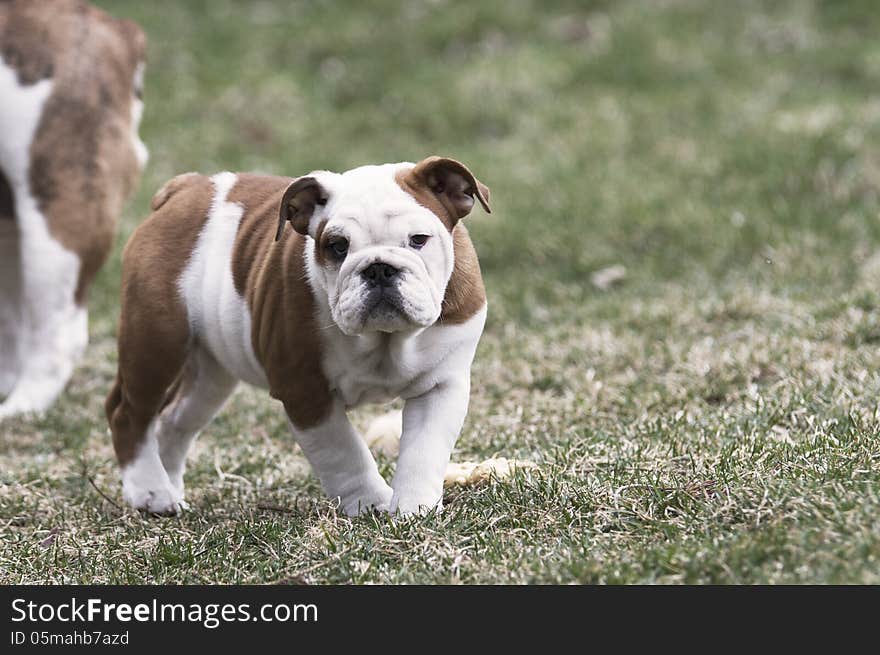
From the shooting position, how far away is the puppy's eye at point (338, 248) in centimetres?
374

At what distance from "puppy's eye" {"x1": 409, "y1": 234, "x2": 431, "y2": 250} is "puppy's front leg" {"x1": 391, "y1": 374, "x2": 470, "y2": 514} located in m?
0.51

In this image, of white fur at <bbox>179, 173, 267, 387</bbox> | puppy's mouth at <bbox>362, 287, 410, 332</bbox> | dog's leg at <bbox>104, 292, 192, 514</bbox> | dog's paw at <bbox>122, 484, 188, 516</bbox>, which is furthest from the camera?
dog's paw at <bbox>122, 484, 188, 516</bbox>

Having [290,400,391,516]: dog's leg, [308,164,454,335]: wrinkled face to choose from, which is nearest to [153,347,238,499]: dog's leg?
[290,400,391,516]: dog's leg

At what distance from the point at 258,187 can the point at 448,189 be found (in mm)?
846

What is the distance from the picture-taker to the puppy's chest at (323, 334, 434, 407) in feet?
13.0

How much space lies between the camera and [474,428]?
5438 mm

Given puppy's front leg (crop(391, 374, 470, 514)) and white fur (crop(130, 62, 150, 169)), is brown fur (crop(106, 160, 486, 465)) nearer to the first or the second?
puppy's front leg (crop(391, 374, 470, 514))

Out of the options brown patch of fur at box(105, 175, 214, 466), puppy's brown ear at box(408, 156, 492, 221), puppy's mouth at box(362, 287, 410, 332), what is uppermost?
puppy's brown ear at box(408, 156, 492, 221)

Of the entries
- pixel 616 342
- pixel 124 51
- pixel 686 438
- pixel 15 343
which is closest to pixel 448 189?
pixel 686 438

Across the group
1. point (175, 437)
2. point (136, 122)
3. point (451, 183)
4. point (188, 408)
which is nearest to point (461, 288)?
point (451, 183)

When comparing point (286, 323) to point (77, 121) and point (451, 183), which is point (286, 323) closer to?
point (451, 183)

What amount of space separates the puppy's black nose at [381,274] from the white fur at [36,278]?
3.00 meters

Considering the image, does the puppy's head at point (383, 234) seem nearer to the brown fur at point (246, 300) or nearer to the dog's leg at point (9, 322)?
the brown fur at point (246, 300)
